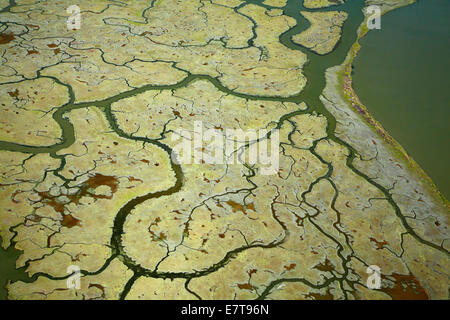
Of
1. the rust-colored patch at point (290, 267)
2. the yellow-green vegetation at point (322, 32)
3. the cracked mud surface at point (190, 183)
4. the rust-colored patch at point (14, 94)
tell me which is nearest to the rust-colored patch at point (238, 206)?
the cracked mud surface at point (190, 183)

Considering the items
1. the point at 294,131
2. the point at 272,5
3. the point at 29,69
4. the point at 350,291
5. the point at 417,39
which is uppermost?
the point at 272,5

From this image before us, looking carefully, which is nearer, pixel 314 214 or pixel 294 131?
pixel 314 214

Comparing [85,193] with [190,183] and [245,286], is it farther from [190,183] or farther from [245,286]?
[245,286]

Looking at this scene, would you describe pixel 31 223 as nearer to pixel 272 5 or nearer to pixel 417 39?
pixel 272 5

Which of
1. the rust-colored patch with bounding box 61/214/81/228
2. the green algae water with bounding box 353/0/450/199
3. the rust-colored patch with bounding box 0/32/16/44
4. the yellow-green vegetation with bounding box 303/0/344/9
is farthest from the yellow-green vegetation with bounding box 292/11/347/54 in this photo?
the rust-colored patch with bounding box 61/214/81/228

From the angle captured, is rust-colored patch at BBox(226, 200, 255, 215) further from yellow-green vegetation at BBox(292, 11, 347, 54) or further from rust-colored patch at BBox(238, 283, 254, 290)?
yellow-green vegetation at BBox(292, 11, 347, 54)
